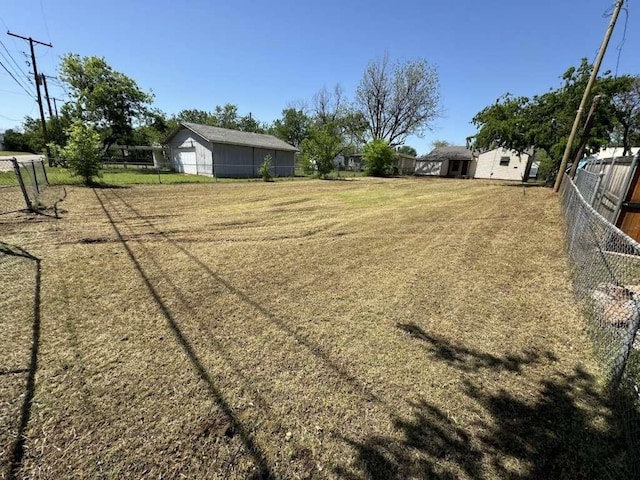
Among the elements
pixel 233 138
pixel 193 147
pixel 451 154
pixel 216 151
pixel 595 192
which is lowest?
pixel 595 192

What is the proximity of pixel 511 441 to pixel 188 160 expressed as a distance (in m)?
25.7

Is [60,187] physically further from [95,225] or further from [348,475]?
[348,475]

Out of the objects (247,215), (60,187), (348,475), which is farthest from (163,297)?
(60,187)

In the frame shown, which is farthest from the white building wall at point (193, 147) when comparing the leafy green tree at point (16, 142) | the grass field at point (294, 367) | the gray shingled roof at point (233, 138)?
the leafy green tree at point (16, 142)

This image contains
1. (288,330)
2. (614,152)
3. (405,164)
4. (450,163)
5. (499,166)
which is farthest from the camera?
(405,164)

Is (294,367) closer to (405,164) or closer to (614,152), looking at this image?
(614,152)

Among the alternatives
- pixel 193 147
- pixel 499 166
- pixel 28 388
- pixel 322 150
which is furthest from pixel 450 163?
pixel 28 388

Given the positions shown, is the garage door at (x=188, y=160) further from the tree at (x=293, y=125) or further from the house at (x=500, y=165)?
the house at (x=500, y=165)

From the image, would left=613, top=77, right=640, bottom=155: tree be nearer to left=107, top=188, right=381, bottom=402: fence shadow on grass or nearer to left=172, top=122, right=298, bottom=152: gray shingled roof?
left=172, top=122, right=298, bottom=152: gray shingled roof

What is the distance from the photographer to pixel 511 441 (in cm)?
202

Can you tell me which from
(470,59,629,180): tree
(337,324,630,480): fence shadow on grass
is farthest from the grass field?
(470,59,629,180): tree

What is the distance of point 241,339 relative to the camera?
3.01 metres

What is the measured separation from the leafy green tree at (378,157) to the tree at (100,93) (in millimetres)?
22016

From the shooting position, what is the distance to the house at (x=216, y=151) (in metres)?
21.5
